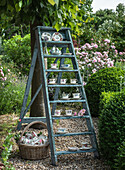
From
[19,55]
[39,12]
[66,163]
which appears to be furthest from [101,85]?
[19,55]

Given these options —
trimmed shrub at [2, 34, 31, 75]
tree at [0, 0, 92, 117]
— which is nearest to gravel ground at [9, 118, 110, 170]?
tree at [0, 0, 92, 117]

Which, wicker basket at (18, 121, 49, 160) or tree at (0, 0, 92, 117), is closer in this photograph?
wicker basket at (18, 121, 49, 160)

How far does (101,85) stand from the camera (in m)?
5.50

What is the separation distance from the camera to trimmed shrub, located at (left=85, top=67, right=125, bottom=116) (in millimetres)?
5410

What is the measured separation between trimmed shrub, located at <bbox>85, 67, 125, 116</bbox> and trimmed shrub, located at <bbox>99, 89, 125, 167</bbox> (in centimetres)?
223

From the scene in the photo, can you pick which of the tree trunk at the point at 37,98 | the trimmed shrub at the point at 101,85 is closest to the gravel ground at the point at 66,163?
the tree trunk at the point at 37,98

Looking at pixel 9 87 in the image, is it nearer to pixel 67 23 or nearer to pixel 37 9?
pixel 67 23

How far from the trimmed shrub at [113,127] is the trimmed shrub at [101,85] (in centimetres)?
223

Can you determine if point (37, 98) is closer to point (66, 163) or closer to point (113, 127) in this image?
point (66, 163)

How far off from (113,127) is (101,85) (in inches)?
103

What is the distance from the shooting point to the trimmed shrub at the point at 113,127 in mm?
2877

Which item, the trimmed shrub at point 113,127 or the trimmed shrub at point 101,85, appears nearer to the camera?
the trimmed shrub at point 113,127

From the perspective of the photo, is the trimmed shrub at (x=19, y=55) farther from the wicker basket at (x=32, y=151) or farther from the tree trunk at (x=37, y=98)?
the wicker basket at (x=32, y=151)

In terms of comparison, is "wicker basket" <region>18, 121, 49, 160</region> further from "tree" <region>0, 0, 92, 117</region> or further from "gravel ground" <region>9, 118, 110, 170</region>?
"tree" <region>0, 0, 92, 117</region>
